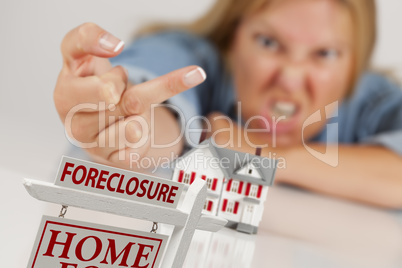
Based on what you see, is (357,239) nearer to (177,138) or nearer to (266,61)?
(177,138)

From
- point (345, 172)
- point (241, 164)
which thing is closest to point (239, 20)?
point (345, 172)

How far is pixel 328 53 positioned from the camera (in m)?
2.68

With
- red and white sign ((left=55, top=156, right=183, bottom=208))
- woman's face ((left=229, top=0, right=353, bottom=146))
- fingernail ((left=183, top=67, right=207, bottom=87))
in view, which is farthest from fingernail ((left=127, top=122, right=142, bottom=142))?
woman's face ((left=229, top=0, right=353, bottom=146))

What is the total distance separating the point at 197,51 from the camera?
2760 mm

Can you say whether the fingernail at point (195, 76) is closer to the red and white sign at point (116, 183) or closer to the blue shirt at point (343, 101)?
the red and white sign at point (116, 183)

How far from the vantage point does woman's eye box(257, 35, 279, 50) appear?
262cm

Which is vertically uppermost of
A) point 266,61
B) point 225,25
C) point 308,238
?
point 225,25

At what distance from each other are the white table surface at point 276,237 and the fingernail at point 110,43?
14.9 inches

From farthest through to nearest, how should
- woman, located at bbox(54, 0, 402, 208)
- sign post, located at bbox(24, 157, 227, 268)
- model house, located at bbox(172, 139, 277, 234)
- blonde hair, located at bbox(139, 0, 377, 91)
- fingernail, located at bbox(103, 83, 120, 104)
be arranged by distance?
1. blonde hair, located at bbox(139, 0, 377, 91)
2. woman, located at bbox(54, 0, 402, 208)
3. model house, located at bbox(172, 139, 277, 234)
4. fingernail, located at bbox(103, 83, 120, 104)
5. sign post, located at bbox(24, 157, 227, 268)

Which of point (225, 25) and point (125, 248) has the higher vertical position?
point (225, 25)

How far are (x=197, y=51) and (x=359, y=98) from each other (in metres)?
0.89

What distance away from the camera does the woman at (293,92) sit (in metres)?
2.28

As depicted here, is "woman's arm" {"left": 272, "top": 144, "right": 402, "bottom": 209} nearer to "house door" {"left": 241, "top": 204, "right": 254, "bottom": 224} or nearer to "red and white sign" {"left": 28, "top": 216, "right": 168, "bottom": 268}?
"house door" {"left": 241, "top": 204, "right": 254, "bottom": 224}

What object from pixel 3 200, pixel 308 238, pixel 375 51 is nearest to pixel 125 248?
pixel 3 200
